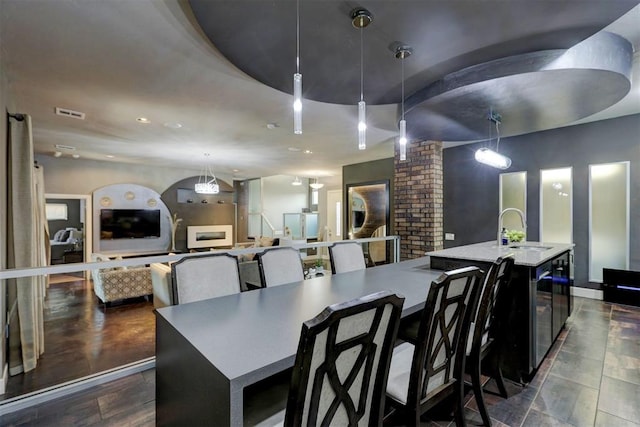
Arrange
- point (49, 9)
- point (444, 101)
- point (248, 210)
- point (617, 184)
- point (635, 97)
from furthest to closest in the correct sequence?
point (248, 210), point (617, 184), point (635, 97), point (444, 101), point (49, 9)

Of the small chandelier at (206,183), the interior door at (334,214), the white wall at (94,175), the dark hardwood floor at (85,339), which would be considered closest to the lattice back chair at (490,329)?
the dark hardwood floor at (85,339)

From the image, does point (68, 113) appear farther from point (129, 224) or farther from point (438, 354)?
point (438, 354)

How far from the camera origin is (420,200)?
171 inches

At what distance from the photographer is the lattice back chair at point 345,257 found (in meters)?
2.72

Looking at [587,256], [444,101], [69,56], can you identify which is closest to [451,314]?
[444,101]

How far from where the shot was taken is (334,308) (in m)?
0.81

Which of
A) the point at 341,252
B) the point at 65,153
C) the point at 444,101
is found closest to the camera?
the point at 444,101

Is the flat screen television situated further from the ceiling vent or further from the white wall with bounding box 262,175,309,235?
the ceiling vent

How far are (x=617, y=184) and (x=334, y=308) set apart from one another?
5.41m

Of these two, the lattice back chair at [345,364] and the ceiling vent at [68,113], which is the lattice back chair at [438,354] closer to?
the lattice back chair at [345,364]

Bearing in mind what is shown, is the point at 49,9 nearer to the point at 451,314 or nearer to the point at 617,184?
the point at 451,314

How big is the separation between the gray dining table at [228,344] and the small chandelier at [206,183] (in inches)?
201

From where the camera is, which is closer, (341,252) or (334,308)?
(334,308)

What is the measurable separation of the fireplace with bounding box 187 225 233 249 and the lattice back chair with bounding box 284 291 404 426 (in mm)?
8261
